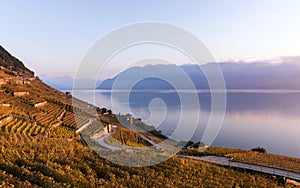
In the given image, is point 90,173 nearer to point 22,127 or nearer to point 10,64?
point 22,127

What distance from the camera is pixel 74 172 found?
805 cm

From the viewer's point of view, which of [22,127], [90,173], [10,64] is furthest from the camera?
[10,64]

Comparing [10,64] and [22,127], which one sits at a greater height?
[10,64]

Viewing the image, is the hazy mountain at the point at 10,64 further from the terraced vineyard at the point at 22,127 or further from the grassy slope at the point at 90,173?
the grassy slope at the point at 90,173

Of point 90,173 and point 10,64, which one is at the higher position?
point 10,64

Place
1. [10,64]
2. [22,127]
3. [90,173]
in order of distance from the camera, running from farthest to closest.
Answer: [10,64] < [22,127] < [90,173]

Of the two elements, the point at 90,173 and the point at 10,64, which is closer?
the point at 90,173

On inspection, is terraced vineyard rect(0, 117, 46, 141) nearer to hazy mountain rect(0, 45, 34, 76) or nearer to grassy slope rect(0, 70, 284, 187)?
grassy slope rect(0, 70, 284, 187)

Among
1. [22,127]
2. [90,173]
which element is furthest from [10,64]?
[90,173]

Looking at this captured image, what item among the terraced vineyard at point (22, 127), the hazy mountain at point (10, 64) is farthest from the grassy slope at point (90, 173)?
the hazy mountain at point (10, 64)

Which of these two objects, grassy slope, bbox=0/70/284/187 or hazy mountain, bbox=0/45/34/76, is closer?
grassy slope, bbox=0/70/284/187

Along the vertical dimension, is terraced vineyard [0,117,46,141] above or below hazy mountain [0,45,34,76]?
below

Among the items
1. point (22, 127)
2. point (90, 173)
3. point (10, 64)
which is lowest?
point (90, 173)

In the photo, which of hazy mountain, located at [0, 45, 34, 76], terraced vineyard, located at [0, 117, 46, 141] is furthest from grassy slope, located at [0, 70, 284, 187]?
hazy mountain, located at [0, 45, 34, 76]
